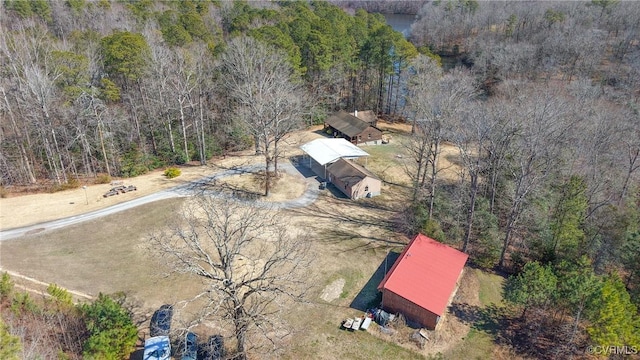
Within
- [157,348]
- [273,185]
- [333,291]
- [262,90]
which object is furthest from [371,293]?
[262,90]

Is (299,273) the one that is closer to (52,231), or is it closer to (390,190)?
(390,190)

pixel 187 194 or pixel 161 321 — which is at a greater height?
pixel 161 321

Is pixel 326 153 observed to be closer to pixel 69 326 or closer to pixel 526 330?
pixel 526 330

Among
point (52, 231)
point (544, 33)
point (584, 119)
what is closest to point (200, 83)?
point (52, 231)

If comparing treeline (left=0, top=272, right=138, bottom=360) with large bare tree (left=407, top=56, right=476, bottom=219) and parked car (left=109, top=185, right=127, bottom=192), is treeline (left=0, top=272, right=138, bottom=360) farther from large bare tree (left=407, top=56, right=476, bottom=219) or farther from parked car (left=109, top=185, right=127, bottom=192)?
large bare tree (left=407, top=56, right=476, bottom=219)

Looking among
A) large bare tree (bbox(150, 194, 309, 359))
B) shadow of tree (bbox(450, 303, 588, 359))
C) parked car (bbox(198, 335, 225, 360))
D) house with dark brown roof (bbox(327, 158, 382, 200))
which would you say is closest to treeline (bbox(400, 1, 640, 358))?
shadow of tree (bbox(450, 303, 588, 359))

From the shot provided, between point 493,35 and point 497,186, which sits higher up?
point 493,35
